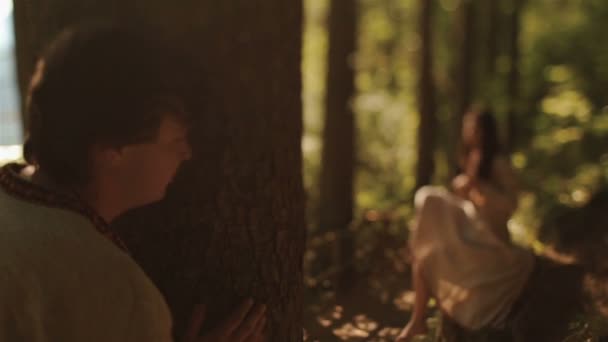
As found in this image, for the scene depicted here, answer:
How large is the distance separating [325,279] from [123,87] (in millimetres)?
4886

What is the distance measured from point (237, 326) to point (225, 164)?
49 cm

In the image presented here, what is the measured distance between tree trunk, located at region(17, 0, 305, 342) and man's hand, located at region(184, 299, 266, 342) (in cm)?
5

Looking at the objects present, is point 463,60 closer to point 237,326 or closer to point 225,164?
point 225,164

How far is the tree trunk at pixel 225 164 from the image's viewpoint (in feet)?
6.63

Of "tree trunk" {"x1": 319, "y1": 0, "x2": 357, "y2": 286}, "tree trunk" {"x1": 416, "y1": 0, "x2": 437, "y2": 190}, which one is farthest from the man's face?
"tree trunk" {"x1": 416, "y1": 0, "x2": 437, "y2": 190}

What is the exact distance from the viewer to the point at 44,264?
1.35m

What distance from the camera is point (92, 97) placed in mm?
1427

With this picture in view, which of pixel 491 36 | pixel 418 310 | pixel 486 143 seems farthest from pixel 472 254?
pixel 491 36

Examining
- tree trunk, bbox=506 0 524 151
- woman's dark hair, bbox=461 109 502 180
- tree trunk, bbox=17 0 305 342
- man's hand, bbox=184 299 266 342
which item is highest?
tree trunk, bbox=17 0 305 342

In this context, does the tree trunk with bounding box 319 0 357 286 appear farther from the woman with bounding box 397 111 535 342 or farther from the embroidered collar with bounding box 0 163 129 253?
the embroidered collar with bounding box 0 163 129 253

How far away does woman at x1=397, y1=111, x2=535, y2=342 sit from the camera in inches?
199

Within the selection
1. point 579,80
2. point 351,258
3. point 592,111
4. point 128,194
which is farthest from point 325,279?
point 579,80

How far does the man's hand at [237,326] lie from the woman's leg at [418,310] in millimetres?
2248

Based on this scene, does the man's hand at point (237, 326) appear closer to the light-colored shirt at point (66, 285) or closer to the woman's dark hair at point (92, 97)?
the light-colored shirt at point (66, 285)
